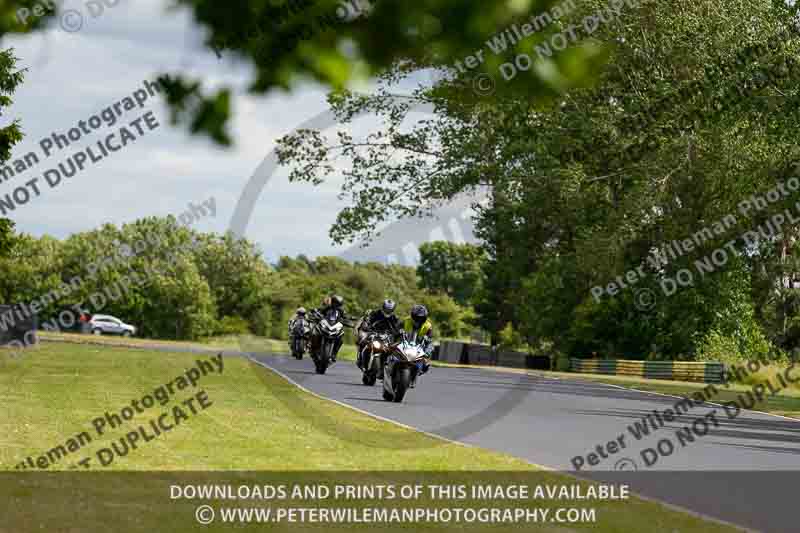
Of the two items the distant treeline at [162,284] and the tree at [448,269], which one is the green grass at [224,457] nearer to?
the distant treeline at [162,284]

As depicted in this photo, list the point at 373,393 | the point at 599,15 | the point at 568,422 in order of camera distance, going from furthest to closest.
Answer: the point at 599,15 < the point at 373,393 < the point at 568,422

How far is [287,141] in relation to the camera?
171 feet

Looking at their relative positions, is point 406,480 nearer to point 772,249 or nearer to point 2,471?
point 2,471

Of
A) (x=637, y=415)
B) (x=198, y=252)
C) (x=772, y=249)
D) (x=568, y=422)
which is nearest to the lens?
(x=568, y=422)

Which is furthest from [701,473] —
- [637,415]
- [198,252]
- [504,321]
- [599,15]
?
[198,252]

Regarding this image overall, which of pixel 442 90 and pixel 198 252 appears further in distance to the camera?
pixel 198 252

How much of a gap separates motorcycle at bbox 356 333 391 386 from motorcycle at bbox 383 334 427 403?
2.12m

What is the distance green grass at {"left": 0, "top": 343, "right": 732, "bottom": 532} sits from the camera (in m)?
9.55

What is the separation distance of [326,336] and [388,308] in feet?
19.0

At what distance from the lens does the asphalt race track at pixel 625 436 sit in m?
12.0

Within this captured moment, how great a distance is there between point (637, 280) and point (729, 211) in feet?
18.2

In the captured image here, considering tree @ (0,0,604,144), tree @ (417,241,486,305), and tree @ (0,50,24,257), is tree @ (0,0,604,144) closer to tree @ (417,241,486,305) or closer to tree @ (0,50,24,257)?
tree @ (0,50,24,257)

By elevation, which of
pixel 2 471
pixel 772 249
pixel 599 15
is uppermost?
pixel 599 15

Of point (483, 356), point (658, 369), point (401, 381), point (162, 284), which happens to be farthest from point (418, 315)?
point (162, 284)
